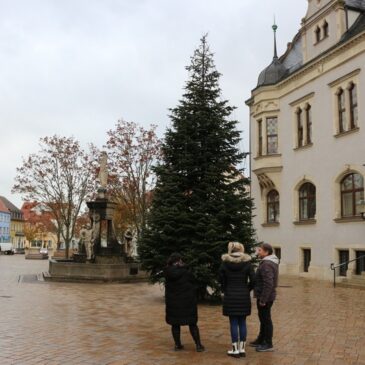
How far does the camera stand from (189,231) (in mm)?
14391

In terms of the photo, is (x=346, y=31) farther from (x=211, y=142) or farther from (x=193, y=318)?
(x=193, y=318)

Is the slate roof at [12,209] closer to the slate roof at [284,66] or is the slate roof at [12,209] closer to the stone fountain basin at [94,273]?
the slate roof at [284,66]

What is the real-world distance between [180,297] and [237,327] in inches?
39.6

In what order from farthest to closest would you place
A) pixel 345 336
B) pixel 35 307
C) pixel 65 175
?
pixel 65 175, pixel 35 307, pixel 345 336

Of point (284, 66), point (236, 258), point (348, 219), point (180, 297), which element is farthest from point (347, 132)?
point (180, 297)

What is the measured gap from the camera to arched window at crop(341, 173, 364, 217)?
2267 centimetres

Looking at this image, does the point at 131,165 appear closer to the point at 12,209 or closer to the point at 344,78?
the point at 344,78

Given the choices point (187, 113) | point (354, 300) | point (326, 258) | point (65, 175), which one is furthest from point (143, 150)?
point (354, 300)

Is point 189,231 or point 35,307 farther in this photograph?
point 189,231

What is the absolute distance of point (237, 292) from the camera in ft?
25.5

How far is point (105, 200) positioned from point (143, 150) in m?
10.8

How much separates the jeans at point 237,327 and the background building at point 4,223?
383 ft

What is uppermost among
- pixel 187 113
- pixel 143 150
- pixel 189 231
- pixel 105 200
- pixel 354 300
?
pixel 143 150

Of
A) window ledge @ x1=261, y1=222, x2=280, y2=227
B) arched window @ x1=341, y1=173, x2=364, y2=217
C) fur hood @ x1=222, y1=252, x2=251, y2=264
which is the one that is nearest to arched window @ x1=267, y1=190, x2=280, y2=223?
window ledge @ x1=261, y1=222, x2=280, y2=227
